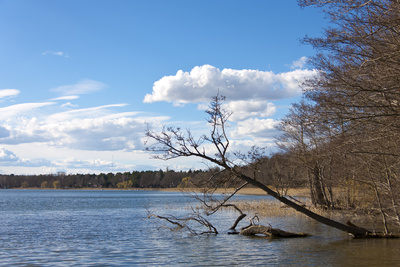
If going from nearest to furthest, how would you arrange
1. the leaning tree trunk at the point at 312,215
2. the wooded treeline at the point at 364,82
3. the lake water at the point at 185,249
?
1. the wooded treeline at the point at 364,82
2. the lake water at the point at 185,249
3. the leaning tree trunk at the point at 312,215

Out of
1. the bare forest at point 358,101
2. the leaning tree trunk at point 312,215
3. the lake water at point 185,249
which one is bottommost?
the lake water at point 185,249

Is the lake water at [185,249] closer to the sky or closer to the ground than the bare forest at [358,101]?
closer to the ground

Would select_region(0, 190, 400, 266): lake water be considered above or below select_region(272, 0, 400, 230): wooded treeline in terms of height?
below

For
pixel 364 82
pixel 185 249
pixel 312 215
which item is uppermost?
pixel 364 82

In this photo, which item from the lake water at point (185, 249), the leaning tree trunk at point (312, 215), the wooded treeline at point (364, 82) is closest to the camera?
the wooded treeline at point (364, 82)

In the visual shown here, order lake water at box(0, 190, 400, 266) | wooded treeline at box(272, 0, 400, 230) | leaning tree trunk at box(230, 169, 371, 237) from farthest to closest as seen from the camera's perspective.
Result: 1. leaning tree trunk at box(230, 169, 371, 237)
2. lake water at box(0, 190, 400, 266)
3. wooded treeline at box(272, 0, 400, 230)

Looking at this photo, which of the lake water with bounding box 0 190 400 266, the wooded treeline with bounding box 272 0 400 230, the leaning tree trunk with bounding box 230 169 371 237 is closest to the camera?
the wooded treeline with bounding box 272 0 400 230

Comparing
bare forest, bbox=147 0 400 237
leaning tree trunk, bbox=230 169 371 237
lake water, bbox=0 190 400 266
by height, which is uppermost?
bare forest, bbox=147 0 400 237

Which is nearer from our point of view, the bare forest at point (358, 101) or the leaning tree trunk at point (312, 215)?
the bare forest at point (358, 101)

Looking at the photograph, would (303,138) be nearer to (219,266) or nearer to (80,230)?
(80,230)

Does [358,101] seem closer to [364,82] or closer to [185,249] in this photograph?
[364,82]

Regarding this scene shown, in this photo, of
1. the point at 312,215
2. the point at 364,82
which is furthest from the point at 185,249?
the point at 364,82

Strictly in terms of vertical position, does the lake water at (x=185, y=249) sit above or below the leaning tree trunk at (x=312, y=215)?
below

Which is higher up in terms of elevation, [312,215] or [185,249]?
[312,215]
